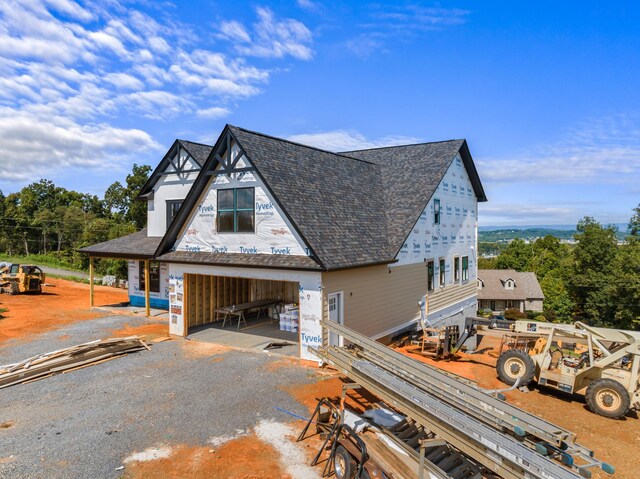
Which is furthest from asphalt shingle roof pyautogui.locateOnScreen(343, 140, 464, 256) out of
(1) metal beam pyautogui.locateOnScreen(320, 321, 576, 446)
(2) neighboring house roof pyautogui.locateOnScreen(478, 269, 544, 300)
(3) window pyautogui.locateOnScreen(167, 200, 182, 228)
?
(2) neighboring house roof pyautogui.locateOnScreen(478, 269, 544, 300)

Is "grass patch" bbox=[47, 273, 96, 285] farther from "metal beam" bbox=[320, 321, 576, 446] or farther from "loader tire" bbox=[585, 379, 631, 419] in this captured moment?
"loader tire" bbox=[585, 379, 631, 419]

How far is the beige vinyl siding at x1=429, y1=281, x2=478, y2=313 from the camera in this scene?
19.6 m

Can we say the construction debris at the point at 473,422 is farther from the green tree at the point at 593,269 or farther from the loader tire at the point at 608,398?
the green tree at the point at 593,269

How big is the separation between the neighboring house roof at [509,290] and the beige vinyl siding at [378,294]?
4195cm

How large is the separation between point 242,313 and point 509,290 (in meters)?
49.8

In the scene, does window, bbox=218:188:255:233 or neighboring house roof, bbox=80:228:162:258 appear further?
neighboring house roof, bbox=80:228:162:258

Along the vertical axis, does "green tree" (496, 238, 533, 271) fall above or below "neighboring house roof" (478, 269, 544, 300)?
above

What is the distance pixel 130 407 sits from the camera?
943cm

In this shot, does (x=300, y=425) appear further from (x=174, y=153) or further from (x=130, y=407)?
(x=174, y=153)

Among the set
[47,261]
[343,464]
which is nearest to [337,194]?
[343,464]

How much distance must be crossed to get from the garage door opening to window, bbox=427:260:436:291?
22.0 ft

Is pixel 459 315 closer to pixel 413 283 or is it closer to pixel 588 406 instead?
pixel 413 283

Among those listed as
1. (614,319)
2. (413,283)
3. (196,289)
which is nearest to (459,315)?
(413,283)

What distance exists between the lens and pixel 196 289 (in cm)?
1723
